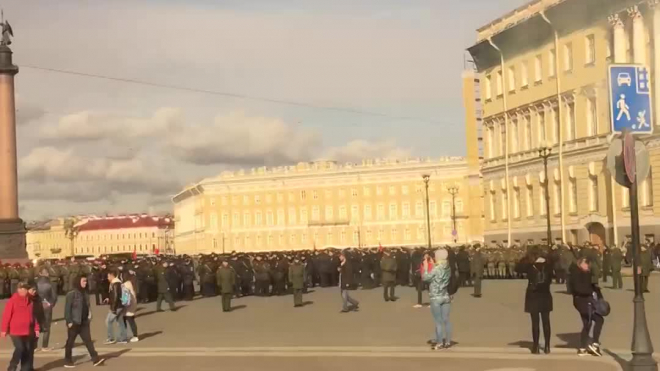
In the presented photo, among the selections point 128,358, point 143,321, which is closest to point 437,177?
point 143,321

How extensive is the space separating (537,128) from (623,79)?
48.3 metres

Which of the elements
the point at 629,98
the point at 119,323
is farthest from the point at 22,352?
the point at 629,98

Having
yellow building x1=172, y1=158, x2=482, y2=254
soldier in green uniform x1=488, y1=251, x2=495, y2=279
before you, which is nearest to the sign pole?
soldier in green uniform x1=488, y1=251, x2=495, y2=279

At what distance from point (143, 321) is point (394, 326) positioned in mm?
8207

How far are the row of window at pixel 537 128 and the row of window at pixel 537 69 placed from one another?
6.07 ft

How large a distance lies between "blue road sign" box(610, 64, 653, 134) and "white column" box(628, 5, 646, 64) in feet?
123

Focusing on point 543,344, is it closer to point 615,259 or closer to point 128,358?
point 128,358

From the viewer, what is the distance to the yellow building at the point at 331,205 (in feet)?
416

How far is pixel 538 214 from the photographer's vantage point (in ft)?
202

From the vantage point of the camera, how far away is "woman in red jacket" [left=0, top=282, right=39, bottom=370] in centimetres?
1605

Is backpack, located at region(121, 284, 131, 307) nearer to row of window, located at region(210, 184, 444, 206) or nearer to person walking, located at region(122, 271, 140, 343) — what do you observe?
person walking, located at region(122, 271, 140, 343)

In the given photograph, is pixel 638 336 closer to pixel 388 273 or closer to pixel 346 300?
pixel 346 300

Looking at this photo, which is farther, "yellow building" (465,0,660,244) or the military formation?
"yellow building" (465,0,660,244)

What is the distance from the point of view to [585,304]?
16.6 m
